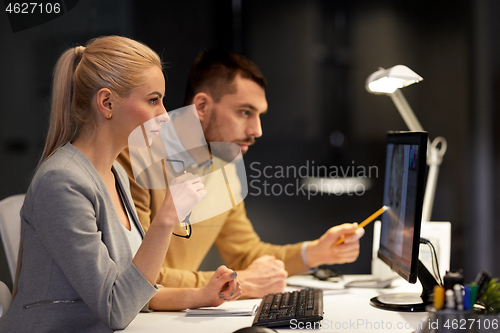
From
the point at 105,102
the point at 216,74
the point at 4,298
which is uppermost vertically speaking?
the point at 216,74

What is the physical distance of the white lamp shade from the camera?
4.45 ft

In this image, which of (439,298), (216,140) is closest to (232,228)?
(216,140)

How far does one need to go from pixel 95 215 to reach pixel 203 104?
72 cm

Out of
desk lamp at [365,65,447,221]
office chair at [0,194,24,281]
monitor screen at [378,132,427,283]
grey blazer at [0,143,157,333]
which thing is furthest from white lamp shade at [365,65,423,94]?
office chair at [0,194,24,281]

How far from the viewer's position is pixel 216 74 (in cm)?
164

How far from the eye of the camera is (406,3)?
82.4 inches

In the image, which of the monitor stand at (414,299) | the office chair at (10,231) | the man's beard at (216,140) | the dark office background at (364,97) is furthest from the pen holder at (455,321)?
the dark office background at (364,97)

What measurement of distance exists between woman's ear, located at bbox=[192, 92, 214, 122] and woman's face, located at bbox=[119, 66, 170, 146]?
459 millimetres

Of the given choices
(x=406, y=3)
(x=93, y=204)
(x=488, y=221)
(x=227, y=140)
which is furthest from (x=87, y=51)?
(x=488, y=221)

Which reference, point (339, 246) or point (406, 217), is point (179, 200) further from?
point (339, 246)

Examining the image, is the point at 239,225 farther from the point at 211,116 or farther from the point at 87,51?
the point at 87,51

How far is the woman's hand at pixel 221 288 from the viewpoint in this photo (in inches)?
44.6

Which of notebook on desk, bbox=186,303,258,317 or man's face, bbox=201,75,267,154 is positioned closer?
notebook on desk, bbox=186,303,258,317

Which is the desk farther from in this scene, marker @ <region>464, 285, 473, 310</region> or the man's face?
the man's face
